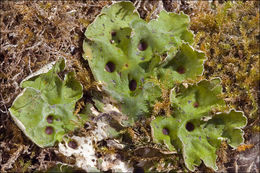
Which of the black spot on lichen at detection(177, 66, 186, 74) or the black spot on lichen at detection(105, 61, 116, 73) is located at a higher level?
the black spot on lichen at detection(177, 66, 186, 74)

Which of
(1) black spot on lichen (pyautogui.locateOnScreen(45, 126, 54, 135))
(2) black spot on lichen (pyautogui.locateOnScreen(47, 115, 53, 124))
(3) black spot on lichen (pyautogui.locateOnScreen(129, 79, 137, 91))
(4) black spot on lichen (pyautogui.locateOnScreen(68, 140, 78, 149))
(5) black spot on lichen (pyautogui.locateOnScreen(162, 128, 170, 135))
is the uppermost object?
(3) black spot on lichen (pyautogui.locateOnScreen(129, 79, 137, 91))

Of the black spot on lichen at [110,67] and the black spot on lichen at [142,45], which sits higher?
the black spot on lichen at [142,45]

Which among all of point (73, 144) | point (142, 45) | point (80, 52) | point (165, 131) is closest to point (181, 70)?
point (142, 45)

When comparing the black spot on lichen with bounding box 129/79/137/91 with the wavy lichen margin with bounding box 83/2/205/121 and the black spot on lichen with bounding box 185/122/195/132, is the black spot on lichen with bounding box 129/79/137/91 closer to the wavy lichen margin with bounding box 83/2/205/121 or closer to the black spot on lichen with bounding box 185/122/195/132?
the wavy lichen margin with bounding box 83/2/205/121

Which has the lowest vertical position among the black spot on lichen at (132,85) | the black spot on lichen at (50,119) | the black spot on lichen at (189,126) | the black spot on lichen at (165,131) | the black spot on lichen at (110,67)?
the black spot on lichen at (50,119)

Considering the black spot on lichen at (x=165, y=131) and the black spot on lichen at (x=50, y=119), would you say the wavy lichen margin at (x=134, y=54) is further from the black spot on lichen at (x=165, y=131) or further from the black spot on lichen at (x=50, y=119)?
the black spot on lichen at (x=50, y=119)

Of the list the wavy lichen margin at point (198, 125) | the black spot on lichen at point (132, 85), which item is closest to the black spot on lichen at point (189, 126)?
the wavy lichen margin at point (198, 125)

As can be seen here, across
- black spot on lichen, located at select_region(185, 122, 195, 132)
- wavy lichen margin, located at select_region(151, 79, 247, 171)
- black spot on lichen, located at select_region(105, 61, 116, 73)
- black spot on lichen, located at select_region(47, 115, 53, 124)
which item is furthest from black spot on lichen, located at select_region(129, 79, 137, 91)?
black spot on lichen, located at select_region(47, 115, 53, 124)

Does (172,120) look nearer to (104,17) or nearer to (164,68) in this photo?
(164,68)

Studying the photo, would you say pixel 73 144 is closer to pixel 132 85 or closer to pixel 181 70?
pixel 132 85
